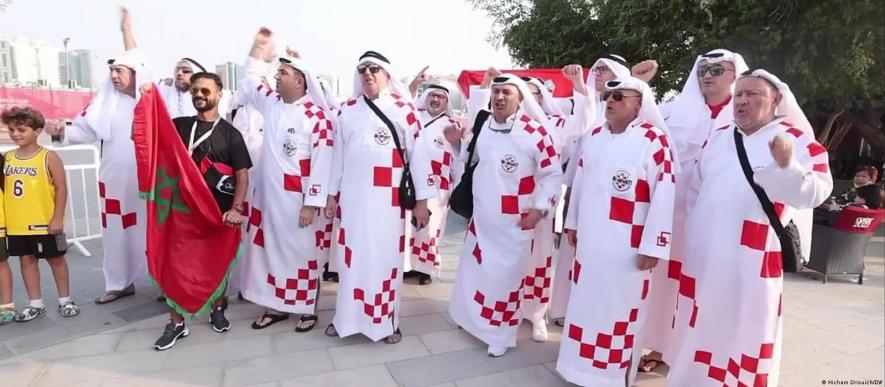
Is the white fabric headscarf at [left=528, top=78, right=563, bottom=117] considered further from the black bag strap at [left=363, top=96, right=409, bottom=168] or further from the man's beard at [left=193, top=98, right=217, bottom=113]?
the man's beard at [left=193, top=98, right=217, bottom=113]

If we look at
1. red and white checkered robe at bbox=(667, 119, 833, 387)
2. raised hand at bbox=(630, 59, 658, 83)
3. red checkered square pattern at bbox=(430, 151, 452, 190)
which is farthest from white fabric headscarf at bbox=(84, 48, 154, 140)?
red and white checkered robe at bbox=(667, 119, 833, 387)

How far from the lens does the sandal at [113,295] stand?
4.12m

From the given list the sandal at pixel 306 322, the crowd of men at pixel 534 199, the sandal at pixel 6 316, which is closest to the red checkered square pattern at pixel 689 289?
the crowd of men at pixel 534 199

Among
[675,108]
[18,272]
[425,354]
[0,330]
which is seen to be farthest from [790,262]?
[18,272]

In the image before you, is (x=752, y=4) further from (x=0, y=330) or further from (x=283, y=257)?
(x=0, y=330)

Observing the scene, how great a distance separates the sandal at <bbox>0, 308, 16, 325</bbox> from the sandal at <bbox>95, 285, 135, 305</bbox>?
54 centimetres

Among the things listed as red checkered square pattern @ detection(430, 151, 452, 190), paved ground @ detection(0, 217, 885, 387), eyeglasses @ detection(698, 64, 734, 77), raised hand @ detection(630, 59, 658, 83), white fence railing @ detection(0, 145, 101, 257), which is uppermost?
raised hand @ detection(630, 59, 658, 83)

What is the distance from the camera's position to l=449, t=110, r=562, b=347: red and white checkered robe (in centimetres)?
331

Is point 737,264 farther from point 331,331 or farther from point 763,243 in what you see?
point 331,331

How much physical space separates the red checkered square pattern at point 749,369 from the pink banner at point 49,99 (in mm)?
18538

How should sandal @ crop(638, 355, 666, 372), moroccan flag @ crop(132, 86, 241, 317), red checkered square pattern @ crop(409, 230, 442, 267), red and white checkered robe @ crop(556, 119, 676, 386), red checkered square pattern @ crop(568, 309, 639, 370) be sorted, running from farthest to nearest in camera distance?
red checkered square pattern @ crop(409, 230, 442, 267) < sandal @ crop(638, 355, 666, 372) < moroccan flag @ crop(132, 86, 241, 317) < red checkered square pattern @ crop(568, 309, 639, 370) < red and white checkered robe @ crop(556, 119, 676, 386)

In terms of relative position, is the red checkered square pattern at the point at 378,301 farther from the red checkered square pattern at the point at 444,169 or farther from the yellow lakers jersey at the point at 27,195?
the yellow lakers jersey at the point at 27,195

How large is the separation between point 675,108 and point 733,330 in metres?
1.39

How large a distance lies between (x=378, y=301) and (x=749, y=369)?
2.14 metres
